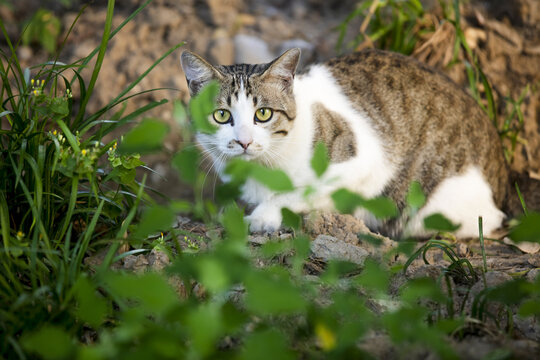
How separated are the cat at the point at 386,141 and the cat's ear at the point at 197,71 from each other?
0.01 m

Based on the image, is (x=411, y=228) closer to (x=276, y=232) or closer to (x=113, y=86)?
(x=276, y=232)

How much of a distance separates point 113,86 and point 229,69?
1.88 m

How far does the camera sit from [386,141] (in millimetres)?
3232

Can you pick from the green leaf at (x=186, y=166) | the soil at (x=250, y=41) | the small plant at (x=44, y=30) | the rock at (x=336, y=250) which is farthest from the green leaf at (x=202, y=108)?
the small plant at (x=44, y=30)

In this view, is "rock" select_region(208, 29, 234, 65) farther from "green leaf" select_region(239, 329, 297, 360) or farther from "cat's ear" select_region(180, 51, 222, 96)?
"green leaf" select_region(239, 329, 297, 360)

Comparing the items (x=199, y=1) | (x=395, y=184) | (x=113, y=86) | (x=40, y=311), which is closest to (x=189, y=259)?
(x=40, y=311)

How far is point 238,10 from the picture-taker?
509 cm

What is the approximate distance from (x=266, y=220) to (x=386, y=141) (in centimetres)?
87

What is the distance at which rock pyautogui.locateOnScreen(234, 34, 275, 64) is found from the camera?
15.1 ft

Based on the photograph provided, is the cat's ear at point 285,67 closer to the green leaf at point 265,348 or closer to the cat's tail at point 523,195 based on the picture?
the cat's tail at point 523,195

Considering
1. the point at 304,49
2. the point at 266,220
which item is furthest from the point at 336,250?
the point at 304,49

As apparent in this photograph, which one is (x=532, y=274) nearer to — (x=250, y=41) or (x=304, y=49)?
(x=304, y=49)

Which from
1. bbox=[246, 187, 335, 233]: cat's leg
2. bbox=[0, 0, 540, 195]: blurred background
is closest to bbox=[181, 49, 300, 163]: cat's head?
bbox=[246, 187, 335, 233]: cat's leg

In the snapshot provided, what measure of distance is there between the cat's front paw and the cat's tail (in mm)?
1542
